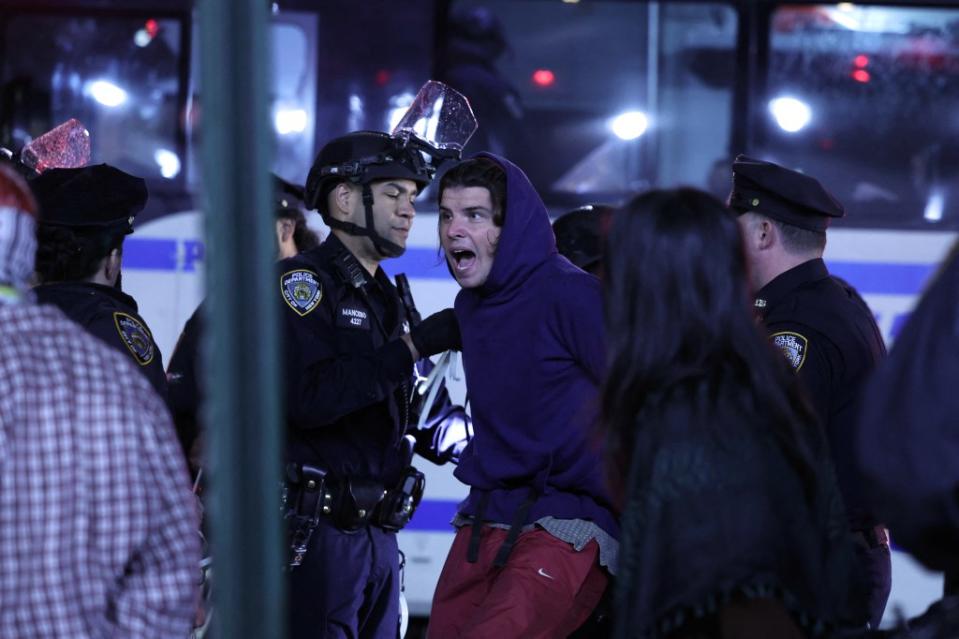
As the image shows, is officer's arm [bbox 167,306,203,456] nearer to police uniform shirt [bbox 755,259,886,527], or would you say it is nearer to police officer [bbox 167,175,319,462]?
police officer [bbox 167,175,319,462]

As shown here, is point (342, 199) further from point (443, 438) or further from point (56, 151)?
point (56, 151)

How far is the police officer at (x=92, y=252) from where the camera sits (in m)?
3.82

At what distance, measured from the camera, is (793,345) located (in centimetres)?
383

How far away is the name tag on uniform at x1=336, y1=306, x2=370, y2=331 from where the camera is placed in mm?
4281

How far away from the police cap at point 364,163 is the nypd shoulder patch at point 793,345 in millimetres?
1308

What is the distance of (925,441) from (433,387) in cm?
268

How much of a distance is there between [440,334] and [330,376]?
0.35 metres

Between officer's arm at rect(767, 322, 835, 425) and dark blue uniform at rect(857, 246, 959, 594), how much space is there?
1.76 meters

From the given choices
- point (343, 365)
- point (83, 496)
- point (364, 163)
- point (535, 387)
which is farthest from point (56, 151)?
point (83, 496)

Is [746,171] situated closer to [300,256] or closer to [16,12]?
[300,256]

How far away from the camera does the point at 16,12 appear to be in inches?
239

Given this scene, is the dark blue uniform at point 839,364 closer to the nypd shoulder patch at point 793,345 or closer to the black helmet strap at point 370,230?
the nypd shoulder patch at point 793,345

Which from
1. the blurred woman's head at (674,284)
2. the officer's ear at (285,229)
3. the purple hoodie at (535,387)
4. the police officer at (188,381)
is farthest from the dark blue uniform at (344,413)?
the blurred woman's head at (674,284)

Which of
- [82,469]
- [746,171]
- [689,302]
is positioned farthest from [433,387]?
[82,469]
